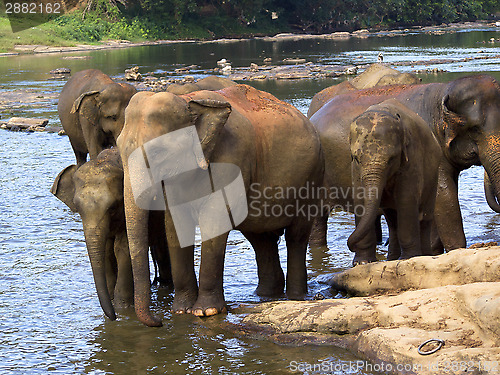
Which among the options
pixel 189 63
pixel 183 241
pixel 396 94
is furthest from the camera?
pixel 189 63

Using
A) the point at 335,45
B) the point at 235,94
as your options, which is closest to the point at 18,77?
the point at 335,45

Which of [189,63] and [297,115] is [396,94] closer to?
[297,115]

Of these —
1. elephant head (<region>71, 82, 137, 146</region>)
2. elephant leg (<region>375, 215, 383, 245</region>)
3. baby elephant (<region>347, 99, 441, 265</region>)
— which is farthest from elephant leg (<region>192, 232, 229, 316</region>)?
elephant head (<region>71, 82, 137, 146</region>)

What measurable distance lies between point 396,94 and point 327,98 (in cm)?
143

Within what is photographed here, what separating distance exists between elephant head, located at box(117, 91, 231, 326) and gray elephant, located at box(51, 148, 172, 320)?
1.32 ft

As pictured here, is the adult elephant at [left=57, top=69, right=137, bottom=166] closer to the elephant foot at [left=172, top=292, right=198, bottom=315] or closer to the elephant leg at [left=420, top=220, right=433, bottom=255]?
the elephant foot at [left=172, top=292, right=198, bottom=315]

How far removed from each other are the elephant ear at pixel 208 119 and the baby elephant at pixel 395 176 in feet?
4.04

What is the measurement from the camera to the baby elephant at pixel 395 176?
620 centimetres

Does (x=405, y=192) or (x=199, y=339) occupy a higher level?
(x=405, y=192)

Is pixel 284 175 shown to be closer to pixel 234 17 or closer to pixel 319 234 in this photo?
pixel 319 234

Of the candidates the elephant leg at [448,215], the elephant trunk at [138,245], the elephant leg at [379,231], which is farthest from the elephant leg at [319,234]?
the elephant trunk at [138,245]

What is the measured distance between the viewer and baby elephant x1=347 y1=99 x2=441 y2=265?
6.20 meters

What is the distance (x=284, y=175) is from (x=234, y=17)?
51.6 metres

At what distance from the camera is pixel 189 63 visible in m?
32.4
